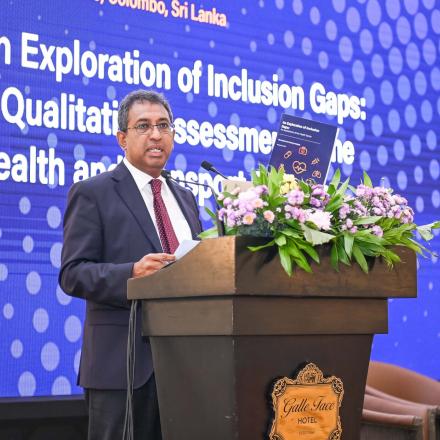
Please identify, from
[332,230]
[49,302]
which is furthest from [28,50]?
[332,230]

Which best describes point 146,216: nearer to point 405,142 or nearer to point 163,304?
point 163,304

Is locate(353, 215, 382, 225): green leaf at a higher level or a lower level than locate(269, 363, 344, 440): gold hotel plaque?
higher

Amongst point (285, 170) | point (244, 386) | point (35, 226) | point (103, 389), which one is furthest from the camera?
point (35, 226)

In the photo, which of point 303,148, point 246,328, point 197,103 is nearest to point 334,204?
point 303,148

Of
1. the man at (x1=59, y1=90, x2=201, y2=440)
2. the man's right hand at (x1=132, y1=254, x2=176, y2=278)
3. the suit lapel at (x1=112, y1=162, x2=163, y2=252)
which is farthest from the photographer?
the suit lapel at (x1=112, y1=162, x2=163, y2=252)

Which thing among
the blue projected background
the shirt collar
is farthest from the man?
the blue projected background

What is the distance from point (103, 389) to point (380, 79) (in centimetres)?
316

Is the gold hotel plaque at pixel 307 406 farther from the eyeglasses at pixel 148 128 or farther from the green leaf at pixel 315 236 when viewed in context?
the eyeglasses at pixel 148 128

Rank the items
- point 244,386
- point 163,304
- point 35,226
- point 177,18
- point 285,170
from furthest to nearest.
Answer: point 177,18 < point 35,226 < point 285,170 < point 163,304 < point 244,386

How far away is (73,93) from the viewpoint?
389 centimetres

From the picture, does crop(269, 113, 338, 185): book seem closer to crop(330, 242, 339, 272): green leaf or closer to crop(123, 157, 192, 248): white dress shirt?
crop(330, 242, 339, 272): green leaf

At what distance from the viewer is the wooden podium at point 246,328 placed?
1903 millimetres

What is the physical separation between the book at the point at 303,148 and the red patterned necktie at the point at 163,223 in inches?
18.2

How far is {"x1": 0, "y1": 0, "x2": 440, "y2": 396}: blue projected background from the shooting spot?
3.75 metres
